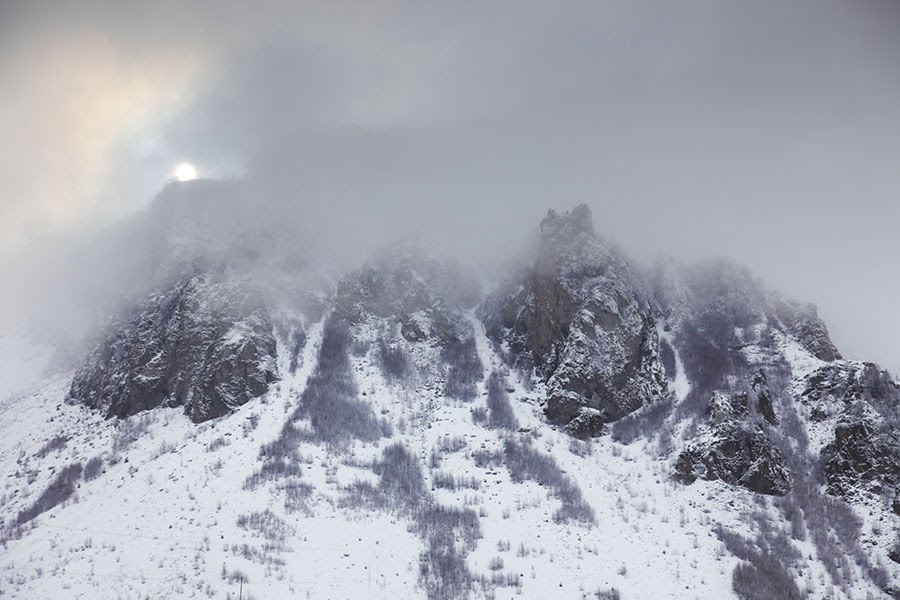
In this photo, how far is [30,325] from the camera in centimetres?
11325

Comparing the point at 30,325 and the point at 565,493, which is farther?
the point at 30,325

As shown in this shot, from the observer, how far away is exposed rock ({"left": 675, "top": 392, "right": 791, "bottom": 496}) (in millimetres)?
62219

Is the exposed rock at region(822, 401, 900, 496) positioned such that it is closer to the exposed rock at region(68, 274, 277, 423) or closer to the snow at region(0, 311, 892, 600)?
the snow at region(0, 311, 892, 600)

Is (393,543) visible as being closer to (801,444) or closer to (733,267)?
(801,444)

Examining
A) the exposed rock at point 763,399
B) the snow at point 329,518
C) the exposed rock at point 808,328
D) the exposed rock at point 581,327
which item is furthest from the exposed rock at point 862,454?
the exposed rock at point 581,327

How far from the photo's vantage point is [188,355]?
8319cm

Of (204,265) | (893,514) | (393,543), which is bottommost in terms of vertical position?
(893,514)

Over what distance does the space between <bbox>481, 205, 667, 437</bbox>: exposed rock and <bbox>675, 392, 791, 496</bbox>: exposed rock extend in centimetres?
1308

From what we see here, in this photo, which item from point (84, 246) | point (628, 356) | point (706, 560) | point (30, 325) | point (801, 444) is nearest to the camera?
point (706, 560)

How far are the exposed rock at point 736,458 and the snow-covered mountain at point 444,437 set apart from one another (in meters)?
0.28

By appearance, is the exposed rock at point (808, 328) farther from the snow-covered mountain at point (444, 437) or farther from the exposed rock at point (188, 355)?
the exposed rock at point (188, 355)

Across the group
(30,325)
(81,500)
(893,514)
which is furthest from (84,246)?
(893,514)

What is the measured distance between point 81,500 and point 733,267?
100906mm

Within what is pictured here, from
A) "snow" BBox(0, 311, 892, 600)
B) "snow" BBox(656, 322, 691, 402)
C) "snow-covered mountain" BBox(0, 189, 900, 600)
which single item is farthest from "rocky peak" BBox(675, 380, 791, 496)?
"snow" BBox(656, 322, 691, 402)
